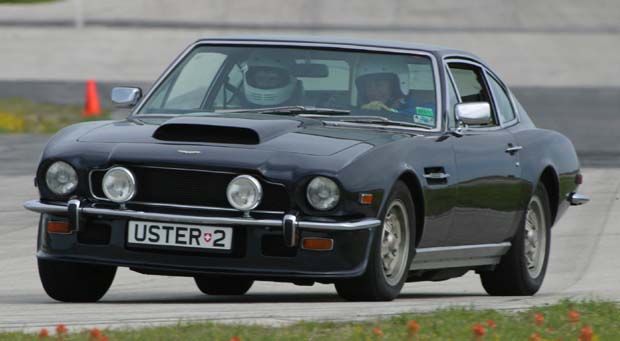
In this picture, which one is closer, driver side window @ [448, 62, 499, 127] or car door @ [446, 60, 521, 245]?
car door @ [446, 60, 521, 245]

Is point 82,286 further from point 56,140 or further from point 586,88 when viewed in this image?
point 586,88

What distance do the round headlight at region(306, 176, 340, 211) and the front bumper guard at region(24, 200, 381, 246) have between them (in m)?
0.09

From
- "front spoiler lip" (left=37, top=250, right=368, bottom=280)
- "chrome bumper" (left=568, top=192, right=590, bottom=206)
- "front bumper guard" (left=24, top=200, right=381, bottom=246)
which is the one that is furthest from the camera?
"chrome bumper" (left=568, top=192, right=590, bottom=206)

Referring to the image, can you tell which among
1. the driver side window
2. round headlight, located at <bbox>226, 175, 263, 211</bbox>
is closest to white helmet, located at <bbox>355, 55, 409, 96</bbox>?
the driver side window

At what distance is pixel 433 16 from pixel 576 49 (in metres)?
8.68

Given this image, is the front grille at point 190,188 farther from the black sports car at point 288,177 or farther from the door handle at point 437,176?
the door handle at point 437,176

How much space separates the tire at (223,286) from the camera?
9258mm

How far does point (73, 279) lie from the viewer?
26.0 feet

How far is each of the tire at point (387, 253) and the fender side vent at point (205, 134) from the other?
74cm

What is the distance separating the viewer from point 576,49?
39750 millimetres

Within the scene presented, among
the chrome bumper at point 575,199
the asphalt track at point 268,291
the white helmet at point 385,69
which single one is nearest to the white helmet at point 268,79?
the white helmet at point 385,69

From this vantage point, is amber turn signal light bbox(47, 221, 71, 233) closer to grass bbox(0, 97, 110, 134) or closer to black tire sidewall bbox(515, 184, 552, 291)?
black tire sidewall bbox(515, 184, 552, 291)

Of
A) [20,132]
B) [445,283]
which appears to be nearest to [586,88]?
[20,132]

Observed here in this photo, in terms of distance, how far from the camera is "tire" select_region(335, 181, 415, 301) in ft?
24.6
